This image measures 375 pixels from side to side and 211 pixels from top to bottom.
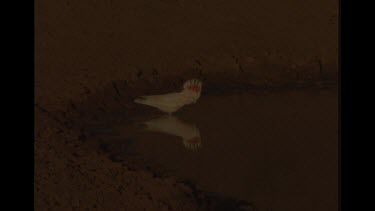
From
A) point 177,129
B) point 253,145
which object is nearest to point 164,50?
point 177,129

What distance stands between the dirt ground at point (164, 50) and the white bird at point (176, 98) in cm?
8

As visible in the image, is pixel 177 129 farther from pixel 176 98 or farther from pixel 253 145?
pixel 253 145

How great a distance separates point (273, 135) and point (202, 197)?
43 cm

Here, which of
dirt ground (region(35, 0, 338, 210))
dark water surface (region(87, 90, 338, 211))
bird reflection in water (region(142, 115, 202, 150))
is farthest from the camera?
dirt ground (region(35, 0, 338, 210))

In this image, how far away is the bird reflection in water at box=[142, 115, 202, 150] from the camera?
2213 millimetres

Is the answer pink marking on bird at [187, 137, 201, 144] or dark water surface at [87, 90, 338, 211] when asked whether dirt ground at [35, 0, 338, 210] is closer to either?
dark water surface at [87, 90, 338, 211]

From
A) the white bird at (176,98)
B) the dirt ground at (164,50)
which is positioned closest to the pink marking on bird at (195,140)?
the white bird at (176,98)

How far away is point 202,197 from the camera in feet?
6.48

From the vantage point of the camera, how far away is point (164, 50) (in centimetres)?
243

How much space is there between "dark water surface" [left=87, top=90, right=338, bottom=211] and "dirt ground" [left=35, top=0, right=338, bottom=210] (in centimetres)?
10

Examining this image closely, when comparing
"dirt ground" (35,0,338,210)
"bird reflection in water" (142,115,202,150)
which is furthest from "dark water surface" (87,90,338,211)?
"dirt ground" (35,0,338,210)

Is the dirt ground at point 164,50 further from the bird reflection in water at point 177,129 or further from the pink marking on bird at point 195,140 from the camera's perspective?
the pink marking on bird at point 195,140

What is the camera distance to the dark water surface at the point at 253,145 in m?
2.03

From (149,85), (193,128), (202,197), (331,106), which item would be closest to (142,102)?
(149,85)
